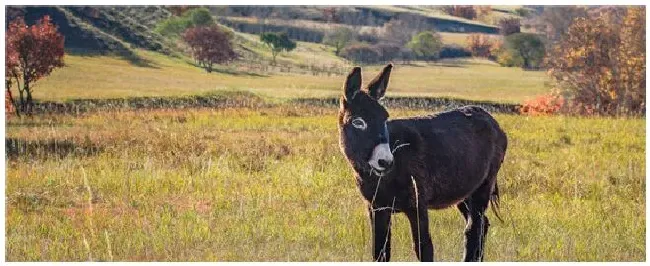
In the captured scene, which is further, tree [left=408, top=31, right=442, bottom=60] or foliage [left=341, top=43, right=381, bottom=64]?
tree [left=408, top=31, right=442, bottom=60]

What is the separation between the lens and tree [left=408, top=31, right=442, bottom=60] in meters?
10.1

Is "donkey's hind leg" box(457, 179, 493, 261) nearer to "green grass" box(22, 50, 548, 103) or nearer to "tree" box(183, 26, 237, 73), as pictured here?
"green grass" box(22, 50, 548, 103)

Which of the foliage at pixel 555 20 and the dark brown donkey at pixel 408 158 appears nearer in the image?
the dark brown donkey at pixel 408 158

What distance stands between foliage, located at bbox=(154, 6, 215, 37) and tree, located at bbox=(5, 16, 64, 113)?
1613 millimetres

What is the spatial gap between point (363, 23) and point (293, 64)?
1260 millimetres

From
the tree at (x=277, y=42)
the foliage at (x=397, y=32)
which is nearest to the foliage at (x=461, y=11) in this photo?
the foliage at (x=397, y=32)

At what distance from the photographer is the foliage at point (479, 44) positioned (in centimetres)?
1025

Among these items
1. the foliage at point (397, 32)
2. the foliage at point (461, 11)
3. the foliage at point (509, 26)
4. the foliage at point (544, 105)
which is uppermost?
the foliage at point (461, 11)

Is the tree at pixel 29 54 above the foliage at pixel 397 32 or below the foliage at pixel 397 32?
below

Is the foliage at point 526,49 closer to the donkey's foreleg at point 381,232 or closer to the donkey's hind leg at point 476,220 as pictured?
the donkey's hind leg at point 476,220

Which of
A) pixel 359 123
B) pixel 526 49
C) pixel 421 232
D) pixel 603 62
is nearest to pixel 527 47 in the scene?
pixel 526 49

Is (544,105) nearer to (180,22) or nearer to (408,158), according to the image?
(180,22)

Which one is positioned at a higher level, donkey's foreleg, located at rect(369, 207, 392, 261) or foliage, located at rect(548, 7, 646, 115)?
foliage, located at rect(548, 7, 646, 115)

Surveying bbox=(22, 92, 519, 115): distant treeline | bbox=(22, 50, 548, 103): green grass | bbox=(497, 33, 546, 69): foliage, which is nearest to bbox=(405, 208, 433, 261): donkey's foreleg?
bbox=(22, 50, 548, 103): green grass
